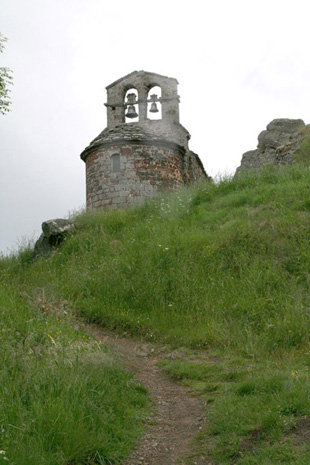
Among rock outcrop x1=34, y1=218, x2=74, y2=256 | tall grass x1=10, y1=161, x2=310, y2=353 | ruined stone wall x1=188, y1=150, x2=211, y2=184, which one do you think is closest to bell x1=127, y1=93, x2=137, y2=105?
ruined stone wall x1=188, y1=150, x2=211, y2=184

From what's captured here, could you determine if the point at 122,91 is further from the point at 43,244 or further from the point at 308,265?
the point at 308,265

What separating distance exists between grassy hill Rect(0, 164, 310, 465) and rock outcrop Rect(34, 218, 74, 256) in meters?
0.40

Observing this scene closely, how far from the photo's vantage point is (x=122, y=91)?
19281 mm

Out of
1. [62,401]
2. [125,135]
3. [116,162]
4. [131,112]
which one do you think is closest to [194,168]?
[131,112]

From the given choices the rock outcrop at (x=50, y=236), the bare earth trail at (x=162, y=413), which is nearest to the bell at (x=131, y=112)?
the rock outcrop at (x=50, y=236)

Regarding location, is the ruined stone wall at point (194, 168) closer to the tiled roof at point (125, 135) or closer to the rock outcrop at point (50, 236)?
the tiled roof at point (125, 135)

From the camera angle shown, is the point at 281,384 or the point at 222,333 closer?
the point at 281,384

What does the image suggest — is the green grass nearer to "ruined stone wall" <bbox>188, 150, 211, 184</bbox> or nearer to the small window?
the small window

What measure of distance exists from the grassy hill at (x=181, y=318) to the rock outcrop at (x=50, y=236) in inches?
15.8

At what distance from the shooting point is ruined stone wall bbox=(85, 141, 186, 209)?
16578 mm

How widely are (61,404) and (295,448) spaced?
1863 mm

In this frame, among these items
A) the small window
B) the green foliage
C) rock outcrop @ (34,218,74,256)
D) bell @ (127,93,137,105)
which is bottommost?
rock outcrop @ (34,218,74,256)

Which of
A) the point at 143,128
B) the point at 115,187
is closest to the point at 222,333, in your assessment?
the point at 115,187

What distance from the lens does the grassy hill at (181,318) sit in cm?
352
